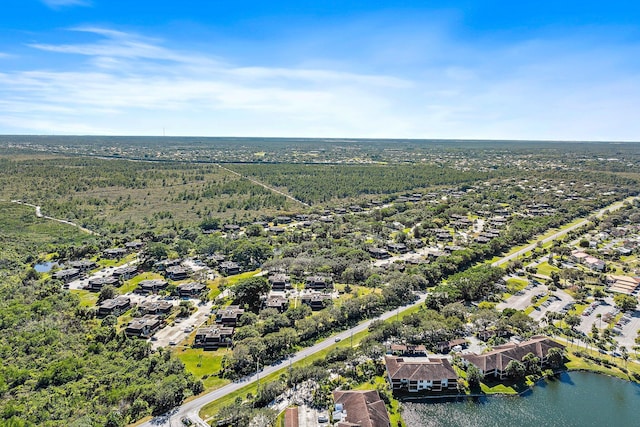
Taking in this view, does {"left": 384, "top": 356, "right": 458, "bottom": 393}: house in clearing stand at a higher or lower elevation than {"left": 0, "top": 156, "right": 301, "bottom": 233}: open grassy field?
lower

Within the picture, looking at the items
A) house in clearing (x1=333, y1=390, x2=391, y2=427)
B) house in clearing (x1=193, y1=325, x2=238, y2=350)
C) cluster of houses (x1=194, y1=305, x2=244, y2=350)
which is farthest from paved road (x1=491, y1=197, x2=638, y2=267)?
house in clearing (x1=193, y1=325, x2=238, y2=350)

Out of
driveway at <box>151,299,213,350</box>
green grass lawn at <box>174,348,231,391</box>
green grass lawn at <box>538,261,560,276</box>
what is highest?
green grass lawn at <box>538,261,560,276</box>

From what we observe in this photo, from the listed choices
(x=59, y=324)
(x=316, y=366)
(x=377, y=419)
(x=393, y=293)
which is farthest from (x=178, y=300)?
(x=377, y=419)

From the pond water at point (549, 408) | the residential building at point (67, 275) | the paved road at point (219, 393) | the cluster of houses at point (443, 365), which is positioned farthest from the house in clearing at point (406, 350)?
the residential building at point (67, 275)

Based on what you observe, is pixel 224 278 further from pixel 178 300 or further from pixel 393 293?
pixel 393 293

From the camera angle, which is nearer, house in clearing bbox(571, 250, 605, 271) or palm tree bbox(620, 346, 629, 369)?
palm tree bbox(620, 346, 629, 369)

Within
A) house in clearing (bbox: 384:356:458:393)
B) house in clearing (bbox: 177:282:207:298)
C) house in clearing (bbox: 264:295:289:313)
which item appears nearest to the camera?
house in clearing (bbox: 384:356:458:393)

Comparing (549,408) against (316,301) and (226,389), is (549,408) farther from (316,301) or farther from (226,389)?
(226,389)

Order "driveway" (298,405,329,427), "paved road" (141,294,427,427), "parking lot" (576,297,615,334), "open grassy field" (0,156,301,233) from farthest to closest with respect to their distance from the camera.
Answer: "open grassy field" (0,156,301,233) → "parking lot" (576,297,615,334) → "paved road" (141,294,427,427) → "driveway" (298,405,329,427)

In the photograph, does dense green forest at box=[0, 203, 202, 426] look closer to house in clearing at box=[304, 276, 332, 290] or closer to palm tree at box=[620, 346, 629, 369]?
house in clearing at box=[304, 276, 332, 290]
